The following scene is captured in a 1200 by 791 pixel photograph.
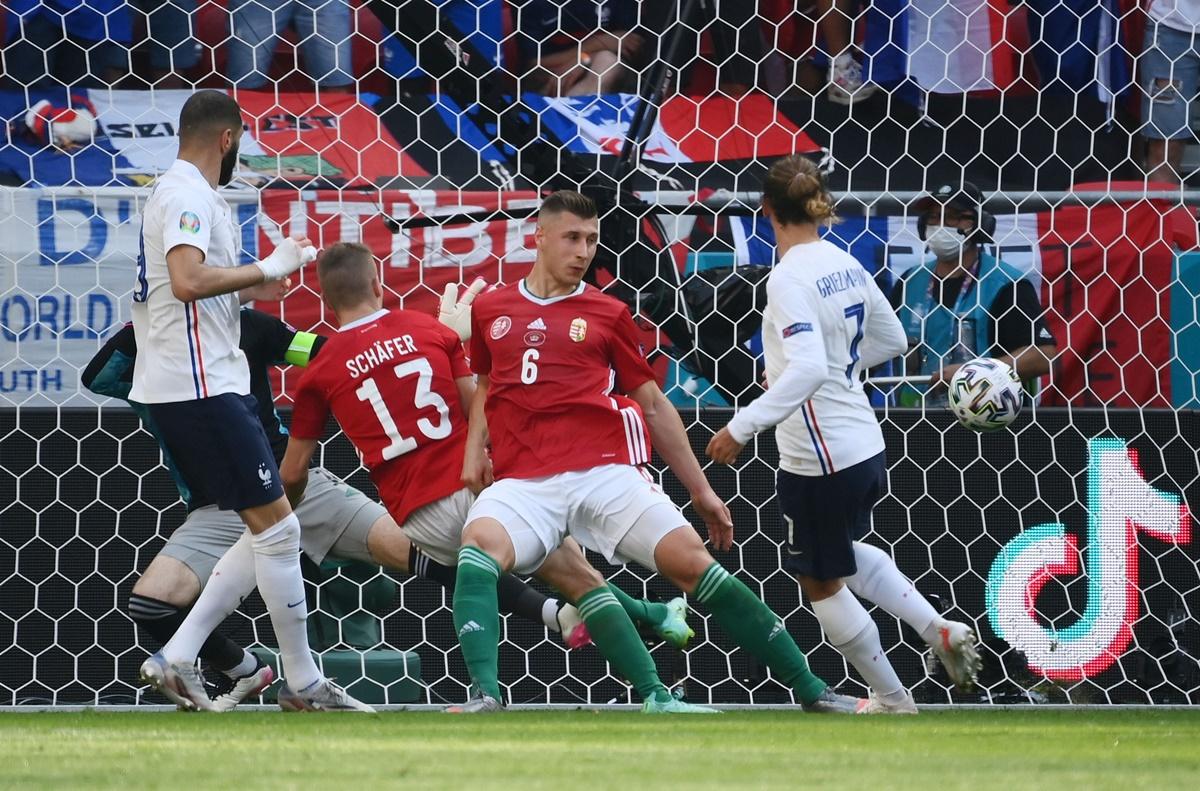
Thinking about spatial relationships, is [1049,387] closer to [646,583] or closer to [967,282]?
[967,282]

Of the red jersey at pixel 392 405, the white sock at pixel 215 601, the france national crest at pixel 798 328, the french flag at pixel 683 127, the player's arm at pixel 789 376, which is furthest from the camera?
the french flag at pixel 683 127

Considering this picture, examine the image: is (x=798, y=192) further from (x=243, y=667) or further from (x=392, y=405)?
(x=243, y=667)

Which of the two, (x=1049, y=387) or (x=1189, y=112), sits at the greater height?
(x=1189, y=112)

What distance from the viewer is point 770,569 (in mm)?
5801

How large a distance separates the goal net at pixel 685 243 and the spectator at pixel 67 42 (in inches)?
0.8

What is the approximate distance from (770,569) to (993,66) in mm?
3098

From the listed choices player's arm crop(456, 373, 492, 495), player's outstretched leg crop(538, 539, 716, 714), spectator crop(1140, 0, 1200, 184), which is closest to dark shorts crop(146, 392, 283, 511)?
player's arm crop(456, 373, 492, 495)

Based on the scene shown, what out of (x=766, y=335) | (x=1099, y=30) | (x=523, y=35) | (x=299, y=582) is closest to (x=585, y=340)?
(x=766, y=335)

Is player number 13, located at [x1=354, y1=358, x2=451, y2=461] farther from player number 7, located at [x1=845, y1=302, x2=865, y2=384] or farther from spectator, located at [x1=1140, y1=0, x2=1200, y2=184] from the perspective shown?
spectator, located at [x1=1140, y1=0, x2=1200, y2=184]

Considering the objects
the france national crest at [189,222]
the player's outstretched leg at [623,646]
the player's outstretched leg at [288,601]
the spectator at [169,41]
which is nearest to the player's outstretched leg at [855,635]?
the player's outstretched leg at [623,646]

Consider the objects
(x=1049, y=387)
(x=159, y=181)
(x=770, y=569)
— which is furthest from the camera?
(x=1049, y=387)

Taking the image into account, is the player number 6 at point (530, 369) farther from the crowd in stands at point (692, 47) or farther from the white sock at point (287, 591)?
the crowd in stands at point (692, 47)

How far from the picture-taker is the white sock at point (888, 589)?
4848 millimetres

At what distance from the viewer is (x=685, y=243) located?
253 inches
